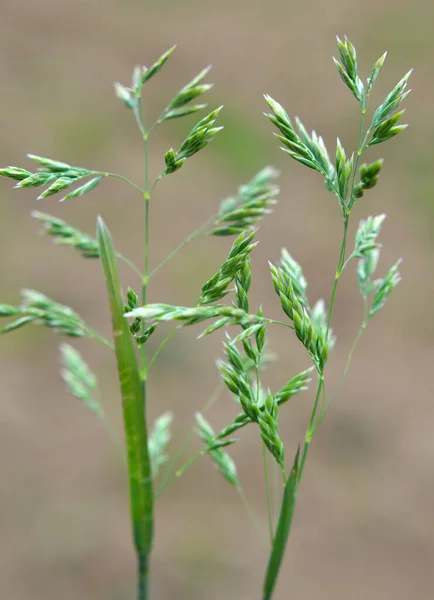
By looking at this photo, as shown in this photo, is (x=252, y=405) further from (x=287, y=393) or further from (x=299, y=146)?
(x=299, y=146)

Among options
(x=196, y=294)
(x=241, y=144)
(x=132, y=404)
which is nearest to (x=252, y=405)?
(x=132, y=404)

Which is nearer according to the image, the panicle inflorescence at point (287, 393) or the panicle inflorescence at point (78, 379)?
the panicle inflorescence at point (287, 393)

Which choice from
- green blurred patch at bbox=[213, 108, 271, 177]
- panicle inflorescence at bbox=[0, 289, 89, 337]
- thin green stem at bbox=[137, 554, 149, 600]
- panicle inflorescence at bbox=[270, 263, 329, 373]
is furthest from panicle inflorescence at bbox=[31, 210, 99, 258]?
green blurred patch at bbox=[213, 108, 271, 177]

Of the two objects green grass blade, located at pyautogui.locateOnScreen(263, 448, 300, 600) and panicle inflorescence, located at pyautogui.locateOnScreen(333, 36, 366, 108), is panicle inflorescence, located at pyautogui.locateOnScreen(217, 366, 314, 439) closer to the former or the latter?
green grass blade, located at pyautogui.locateOnScreen(263, 448, 300, 600)

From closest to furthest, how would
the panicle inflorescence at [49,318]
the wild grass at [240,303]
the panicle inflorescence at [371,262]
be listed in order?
the wild grass at [240,303], the panicle inflorescence at [371,262], the panicle inflorescence at [49,318]

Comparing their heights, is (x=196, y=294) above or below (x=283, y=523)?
above

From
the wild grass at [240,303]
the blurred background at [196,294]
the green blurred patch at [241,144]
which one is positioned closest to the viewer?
the wild grass at [240,303]

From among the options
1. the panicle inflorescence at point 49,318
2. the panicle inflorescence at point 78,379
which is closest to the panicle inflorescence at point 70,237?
the panicle inflorescence at point 49,318

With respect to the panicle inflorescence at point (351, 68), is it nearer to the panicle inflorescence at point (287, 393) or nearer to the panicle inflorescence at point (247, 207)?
the panicle inflorescence at point (247, 207)
